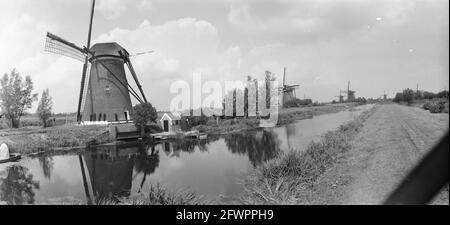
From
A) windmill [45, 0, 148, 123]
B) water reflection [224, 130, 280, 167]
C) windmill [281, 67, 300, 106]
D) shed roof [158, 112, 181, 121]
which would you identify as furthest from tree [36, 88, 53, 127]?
windmill [281, 67, 300, 106]

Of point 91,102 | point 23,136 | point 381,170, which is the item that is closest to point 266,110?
point 91,102

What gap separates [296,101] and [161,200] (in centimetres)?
7001

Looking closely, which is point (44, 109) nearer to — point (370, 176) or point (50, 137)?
point (50, 137)

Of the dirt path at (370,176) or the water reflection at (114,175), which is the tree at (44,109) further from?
the dirt path at (370,176)

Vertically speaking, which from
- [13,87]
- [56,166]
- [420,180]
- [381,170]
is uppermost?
[13,87]

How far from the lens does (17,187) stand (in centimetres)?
1210

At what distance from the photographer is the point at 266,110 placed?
4472cm

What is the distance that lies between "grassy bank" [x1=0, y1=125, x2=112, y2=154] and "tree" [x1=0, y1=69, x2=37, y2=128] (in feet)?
5.58

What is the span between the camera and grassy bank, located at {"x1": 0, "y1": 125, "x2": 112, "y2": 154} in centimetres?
2167

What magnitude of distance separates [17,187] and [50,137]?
582 inches

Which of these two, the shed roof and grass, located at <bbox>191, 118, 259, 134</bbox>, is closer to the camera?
the shed roof

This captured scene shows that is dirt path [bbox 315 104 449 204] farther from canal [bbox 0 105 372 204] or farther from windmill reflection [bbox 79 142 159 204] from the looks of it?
windmill reflection [bbox 79 142 159 204]
